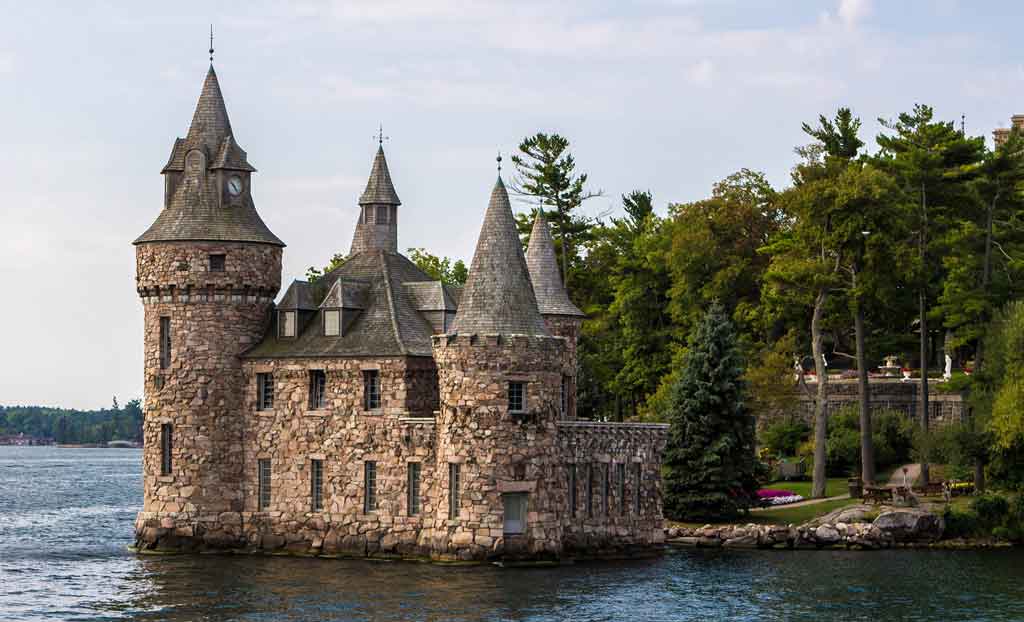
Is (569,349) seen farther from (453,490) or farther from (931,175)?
(931,175)

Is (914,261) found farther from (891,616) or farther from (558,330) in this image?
(891,616)

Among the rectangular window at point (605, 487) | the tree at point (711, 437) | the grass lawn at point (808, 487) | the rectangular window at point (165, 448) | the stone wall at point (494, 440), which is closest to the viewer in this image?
the stone wall at point (494, 440)

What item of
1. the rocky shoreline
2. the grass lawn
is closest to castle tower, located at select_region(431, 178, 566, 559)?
the rocky shoreline

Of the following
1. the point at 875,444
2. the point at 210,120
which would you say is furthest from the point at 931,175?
the point at 210,120

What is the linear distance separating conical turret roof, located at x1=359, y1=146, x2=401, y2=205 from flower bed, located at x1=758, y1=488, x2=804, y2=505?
1982 cm

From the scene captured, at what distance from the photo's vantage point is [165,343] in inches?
2393

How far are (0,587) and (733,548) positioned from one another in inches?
1050

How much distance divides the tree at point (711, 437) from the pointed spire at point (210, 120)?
21.3 m

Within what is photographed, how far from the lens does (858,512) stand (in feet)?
216

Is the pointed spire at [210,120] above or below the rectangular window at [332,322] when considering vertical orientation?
above

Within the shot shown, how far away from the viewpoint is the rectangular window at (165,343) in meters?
60.7

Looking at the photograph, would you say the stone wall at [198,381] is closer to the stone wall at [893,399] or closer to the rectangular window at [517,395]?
the rectangular window at [517,395]

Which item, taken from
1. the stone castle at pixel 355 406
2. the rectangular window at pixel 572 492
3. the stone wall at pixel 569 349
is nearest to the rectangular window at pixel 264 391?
the stone castle at pixel 355 406

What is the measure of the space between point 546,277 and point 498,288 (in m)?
10.1
